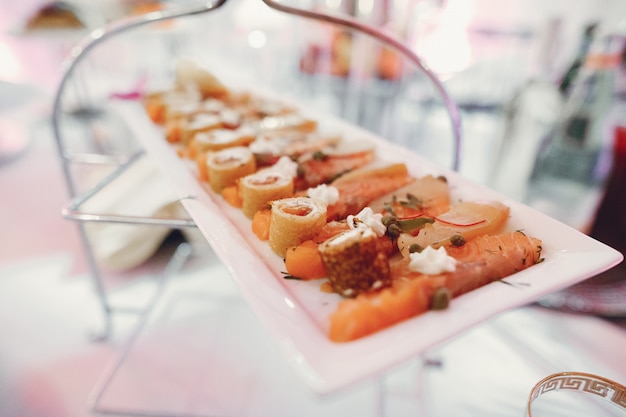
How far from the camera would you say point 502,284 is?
558 mm

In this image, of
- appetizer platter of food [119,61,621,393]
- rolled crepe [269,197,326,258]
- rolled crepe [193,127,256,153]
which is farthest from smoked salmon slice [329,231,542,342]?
rolled crepe [193,127,256,153]

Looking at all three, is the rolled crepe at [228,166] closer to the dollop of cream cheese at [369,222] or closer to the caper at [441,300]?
the dollop of cream cheese at [369,222]

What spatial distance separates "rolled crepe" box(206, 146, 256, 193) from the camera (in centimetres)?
91

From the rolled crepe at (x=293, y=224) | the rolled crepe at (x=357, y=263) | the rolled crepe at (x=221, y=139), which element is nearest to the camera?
the rolled crepe at (x=357, y=263)

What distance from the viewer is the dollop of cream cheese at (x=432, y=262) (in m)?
0.57

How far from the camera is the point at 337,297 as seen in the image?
59 centimetres

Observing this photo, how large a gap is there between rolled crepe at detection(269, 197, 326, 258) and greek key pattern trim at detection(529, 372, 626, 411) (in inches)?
14.8

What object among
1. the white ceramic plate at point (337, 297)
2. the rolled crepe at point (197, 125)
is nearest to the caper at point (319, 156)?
the white ceramic plate at point (337, 297)

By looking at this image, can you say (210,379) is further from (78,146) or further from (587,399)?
(78,146)

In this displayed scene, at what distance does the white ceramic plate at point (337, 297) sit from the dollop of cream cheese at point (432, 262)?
0.15 feet

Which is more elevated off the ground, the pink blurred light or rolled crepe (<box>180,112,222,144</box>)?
the pink blurred light

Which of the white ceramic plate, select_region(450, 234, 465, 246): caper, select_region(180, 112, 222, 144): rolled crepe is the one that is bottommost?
the white ceramic plate

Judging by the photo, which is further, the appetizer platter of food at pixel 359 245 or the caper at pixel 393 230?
the caper at pixel 393 230

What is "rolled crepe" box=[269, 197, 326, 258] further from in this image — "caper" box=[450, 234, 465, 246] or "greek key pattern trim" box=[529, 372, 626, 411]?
"greek key pattern trim" box=[529, 372, 626, 411]
